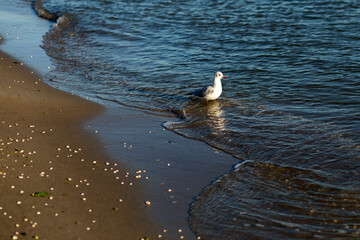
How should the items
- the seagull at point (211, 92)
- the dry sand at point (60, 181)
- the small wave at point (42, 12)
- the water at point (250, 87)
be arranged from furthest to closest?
the small wave at point (42, 12), the seagull at point (211, 92), the water at point (250, 87), the dry sand at point (60, 181)

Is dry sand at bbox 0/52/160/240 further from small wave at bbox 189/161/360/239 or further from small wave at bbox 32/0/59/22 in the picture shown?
small wave at bbox 32/0/59/22

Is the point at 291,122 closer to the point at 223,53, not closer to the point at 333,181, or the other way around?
the point at 333,181

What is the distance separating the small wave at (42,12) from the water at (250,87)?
1.50 ft

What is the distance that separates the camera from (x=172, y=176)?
8.90 meters

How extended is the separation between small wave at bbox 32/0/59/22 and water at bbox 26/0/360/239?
459mm

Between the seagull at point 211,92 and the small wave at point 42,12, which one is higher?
the small wave at point 42,12

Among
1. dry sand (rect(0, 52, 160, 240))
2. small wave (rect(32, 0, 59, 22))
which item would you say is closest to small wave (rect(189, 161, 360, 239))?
dry sand (rect(0, 52, 160, 240))

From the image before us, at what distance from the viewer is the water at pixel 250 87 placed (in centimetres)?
→ 789

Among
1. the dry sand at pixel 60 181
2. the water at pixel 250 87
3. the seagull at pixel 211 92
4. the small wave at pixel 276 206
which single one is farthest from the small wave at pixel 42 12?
the small wave at pixel 276 206

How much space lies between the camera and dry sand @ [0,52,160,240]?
23.6 feet

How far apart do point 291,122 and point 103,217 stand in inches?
237

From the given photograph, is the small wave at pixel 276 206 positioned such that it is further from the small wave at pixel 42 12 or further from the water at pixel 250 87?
the small wave at pixel 42 12

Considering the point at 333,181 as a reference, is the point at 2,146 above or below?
above

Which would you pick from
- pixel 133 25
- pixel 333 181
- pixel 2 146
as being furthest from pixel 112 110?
pixel 133 25
